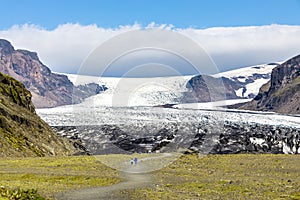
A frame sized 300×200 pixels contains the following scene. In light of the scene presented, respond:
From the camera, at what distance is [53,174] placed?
31688 millimetres

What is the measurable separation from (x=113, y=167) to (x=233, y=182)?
12.4 m

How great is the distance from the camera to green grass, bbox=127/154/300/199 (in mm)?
23875

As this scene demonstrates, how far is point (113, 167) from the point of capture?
37.3 metres

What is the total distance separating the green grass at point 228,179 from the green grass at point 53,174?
159 inches

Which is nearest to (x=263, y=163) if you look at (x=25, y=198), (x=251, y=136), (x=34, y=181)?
(x=34, y=181)

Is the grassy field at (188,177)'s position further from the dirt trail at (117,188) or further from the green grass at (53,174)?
the dirt trail at (117,188)

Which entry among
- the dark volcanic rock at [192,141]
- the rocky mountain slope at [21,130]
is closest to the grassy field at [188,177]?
the rocky mountain slope at [21,130]

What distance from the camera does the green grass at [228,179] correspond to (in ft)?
78.3

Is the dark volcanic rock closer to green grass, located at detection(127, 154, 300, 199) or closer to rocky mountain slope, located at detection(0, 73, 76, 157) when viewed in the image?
rocky mountain slope, located at detection(0, 73, 76, 157)

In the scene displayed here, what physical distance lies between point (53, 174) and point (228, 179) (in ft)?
39.8

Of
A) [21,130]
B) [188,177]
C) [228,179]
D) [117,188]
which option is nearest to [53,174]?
[117,188]

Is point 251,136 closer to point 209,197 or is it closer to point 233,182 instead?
point 233,182

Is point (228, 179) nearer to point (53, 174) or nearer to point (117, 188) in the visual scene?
point (117, 188)

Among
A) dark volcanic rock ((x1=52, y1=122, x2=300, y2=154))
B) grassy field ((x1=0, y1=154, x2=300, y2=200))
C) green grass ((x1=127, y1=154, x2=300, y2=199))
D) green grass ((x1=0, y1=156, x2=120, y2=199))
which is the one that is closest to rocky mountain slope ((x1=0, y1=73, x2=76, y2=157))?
dark volcanic rock ((x1=52, y1=122, x2=300, y2=154))
